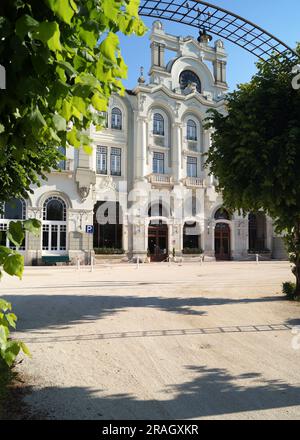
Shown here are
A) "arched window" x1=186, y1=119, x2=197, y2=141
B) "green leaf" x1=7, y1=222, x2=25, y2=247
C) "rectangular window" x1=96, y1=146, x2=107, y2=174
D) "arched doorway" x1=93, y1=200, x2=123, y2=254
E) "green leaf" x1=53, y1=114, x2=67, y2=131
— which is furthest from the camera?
"arched window" x1=186, y1=119, x2=197, y2=141

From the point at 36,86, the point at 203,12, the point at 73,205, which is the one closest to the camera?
the point at 36,86

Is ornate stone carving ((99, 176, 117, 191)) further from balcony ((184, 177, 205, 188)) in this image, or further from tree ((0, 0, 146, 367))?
tree ((0, 0, 146, 367))

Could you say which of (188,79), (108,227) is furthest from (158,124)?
(108,227)

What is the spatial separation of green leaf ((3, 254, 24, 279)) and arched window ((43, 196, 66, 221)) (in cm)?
2982

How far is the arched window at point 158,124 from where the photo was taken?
3728 cm

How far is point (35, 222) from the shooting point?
8.30 feet

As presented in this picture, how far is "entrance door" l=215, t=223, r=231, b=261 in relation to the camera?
128ft

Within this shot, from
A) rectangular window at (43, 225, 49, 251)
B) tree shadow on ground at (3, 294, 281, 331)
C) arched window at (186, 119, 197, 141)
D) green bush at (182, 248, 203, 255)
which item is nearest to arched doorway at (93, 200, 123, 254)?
rectangular window at (43, 225, 49, 251)

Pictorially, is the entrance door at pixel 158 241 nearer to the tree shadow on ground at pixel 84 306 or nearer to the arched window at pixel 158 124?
the arched window at pixel 158 124

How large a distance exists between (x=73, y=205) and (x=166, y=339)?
25.8 meters

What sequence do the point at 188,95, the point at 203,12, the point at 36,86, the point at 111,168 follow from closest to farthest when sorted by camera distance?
the point at 36,86 → the point at 203,12 → the point at 111,168 → the point at 188,95
